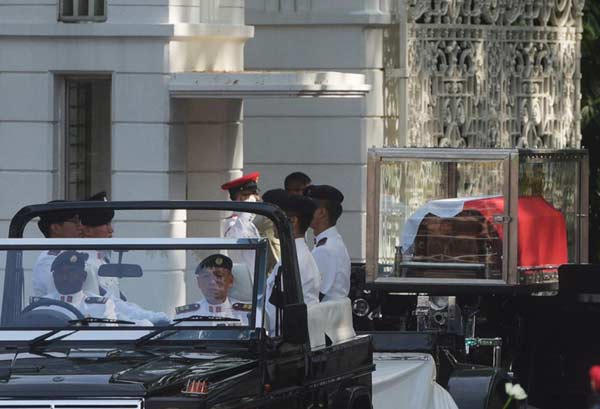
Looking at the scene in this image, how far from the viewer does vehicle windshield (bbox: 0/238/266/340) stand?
26.3 feet

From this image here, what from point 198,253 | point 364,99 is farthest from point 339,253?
point 364,99

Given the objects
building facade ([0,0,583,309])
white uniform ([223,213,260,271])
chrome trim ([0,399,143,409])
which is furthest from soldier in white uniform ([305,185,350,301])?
chrome trim ([0,399,143,409])

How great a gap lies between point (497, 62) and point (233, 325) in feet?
38.5

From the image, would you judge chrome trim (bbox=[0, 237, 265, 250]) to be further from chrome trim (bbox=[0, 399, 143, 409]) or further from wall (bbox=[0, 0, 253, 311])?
wall (bbox=[0, 0, 253, 311])

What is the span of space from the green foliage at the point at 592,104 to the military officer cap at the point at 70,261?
12.9 m

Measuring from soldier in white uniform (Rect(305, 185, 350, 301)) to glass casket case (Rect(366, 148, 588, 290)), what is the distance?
1.41 metres

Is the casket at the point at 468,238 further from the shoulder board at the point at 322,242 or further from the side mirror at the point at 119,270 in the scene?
the side mirror at the point at 119,270

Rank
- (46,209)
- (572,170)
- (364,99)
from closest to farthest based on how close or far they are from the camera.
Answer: (46,209), (572,170), (364,99)

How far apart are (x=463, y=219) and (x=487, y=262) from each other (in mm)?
380

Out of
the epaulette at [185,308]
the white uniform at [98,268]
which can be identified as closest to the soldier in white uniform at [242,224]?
the epaulette at [185,308]

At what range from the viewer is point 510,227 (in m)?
13.3

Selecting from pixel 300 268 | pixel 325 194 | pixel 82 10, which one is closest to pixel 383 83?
pixel 82 10

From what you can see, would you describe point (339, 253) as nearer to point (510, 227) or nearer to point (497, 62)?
point (510, 227)

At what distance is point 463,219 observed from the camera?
1344 cm
